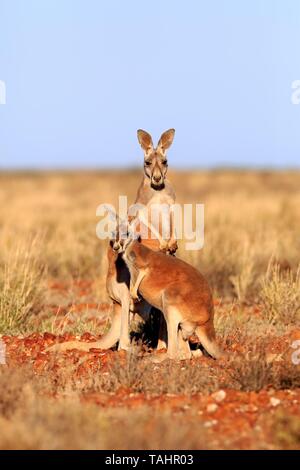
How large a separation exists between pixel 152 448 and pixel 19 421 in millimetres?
784

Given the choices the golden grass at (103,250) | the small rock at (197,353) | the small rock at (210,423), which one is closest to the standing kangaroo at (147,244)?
the small rock at (197,353)

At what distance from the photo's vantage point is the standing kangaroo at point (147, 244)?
7695mm

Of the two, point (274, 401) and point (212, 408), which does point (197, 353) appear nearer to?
point (274, 401)

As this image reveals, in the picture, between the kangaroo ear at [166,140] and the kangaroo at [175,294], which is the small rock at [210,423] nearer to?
the kangaroo at [175,294]

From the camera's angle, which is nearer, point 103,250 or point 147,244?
point 147,244

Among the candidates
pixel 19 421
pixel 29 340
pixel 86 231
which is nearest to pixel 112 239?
pixel 29 340

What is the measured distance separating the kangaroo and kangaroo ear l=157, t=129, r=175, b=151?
1.64m

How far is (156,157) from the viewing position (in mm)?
8609

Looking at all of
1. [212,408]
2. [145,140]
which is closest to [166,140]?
[145,140]

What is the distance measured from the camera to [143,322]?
29.3ft

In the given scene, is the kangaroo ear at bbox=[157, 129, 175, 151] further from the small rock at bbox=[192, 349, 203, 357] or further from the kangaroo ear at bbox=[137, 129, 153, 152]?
the small rock at bbox=[192, 349, 203, 357]

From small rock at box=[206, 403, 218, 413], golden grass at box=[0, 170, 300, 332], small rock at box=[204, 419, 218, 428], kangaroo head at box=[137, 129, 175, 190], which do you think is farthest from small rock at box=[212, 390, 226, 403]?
golden grass at box=[0, 170, 300, 332]

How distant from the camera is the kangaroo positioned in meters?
7.16

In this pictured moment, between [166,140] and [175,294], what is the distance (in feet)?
7.10
